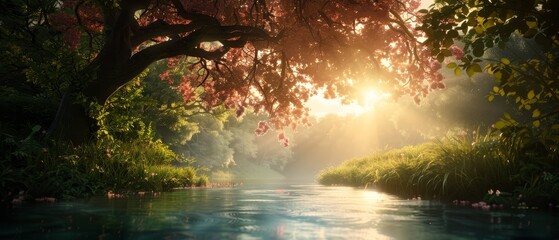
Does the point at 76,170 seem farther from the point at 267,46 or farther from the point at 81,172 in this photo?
the point at 267,46

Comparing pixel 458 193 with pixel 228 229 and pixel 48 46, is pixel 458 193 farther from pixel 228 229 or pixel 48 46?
pixel 48 46


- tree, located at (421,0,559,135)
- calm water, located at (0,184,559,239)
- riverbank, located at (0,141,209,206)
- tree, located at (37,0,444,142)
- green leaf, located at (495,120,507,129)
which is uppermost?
tree, located at (37,0,444,142)

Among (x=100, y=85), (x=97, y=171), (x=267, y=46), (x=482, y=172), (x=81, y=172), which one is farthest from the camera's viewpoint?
(x=267, y=46)

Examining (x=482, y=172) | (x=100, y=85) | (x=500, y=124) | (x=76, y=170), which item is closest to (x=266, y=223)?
(x=500, y=124)

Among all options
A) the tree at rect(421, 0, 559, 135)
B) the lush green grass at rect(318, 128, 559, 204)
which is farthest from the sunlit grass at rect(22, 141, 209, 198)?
the tree at rect(421, 0, 559, 135)

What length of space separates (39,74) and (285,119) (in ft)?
27.2

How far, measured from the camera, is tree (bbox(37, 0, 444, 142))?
12.0 meters

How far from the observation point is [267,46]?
13.5m

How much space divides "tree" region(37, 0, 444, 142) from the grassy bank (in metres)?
1.25

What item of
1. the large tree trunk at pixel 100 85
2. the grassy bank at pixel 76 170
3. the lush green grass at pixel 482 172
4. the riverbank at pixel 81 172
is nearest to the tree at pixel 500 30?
the lush green grass at pixel 482 172

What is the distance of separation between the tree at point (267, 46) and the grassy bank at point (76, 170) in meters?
1.25

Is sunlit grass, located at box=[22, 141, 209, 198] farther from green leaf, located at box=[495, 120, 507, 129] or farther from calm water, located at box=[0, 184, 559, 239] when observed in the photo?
green leaf, located at box=[495, 120, 507, 129]

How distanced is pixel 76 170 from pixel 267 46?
6174 millimetres

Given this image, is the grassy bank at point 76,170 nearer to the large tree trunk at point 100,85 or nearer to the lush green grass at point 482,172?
the large tree trunk at point 100,85
